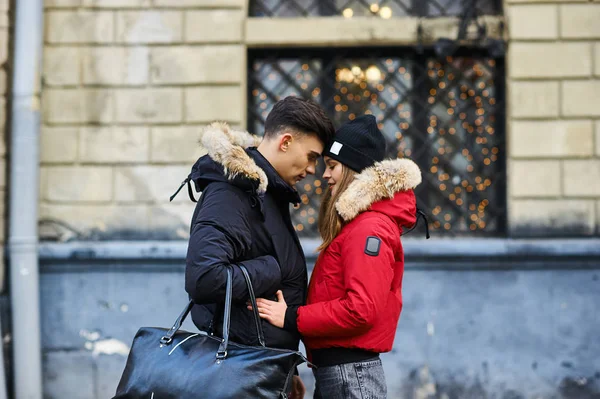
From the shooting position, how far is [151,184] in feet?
17.9

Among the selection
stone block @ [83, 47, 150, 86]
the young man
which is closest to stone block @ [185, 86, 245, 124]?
stone block @ [83, 47, 150, 86]

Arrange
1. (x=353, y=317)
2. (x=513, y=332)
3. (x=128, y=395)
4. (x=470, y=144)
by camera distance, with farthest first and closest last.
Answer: (x=470, y=144) < (x=513, y=332) < (x=353, y=317) < (x=128, y=395)

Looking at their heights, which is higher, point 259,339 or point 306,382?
A: point 259,339

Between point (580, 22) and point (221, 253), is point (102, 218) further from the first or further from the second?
point (580, 22)

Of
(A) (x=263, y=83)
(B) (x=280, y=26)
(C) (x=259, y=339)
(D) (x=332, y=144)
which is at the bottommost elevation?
(C) (x=259, y=339)

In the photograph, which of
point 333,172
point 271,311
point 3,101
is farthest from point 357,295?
point 3,101

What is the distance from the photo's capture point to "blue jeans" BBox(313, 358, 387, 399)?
8.40 feet

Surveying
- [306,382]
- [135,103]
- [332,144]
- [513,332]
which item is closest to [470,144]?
[513,332]

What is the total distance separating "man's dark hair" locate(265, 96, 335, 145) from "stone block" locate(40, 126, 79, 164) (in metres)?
3.37

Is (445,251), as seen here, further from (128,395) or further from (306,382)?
(128,395)

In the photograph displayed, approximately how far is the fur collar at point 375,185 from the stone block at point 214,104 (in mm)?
2962

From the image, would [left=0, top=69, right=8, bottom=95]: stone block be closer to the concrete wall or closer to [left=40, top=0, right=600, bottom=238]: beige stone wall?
the concrete wall

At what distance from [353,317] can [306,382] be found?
3121mm

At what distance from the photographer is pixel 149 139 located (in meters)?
5.48
